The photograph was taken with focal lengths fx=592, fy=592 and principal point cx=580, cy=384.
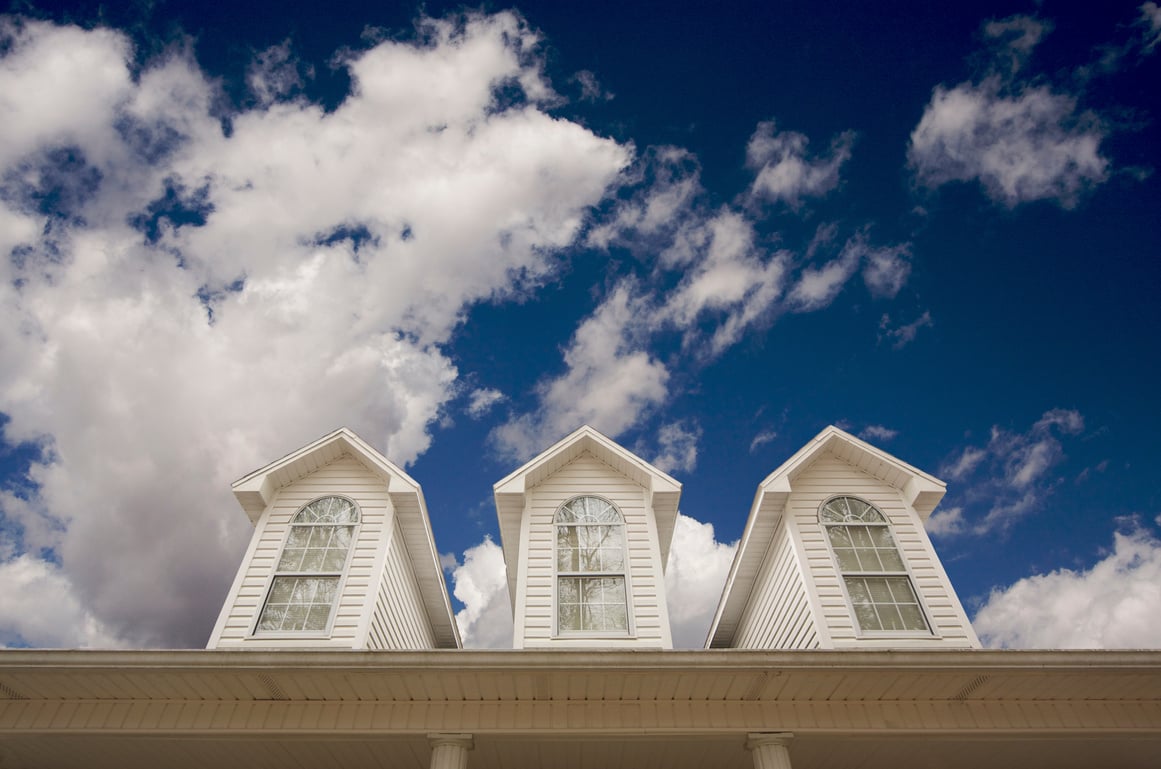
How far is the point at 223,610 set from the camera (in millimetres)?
8305

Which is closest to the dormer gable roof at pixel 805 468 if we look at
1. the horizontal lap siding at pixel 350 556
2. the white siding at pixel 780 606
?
the white siding at pixel 780 606

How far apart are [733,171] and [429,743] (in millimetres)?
17316

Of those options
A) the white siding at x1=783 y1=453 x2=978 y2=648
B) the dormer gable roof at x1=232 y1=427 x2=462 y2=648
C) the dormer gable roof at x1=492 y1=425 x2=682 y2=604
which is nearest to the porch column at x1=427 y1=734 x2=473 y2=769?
the dormer gable roof at x1=492 y1=425 x2=682 y2=604

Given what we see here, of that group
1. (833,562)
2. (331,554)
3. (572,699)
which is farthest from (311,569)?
(833,562)

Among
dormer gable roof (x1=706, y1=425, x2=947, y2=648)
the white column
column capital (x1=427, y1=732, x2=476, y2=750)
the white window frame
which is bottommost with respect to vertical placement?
the white column

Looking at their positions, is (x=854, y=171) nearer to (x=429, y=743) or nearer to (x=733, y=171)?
(x=733, y=171)

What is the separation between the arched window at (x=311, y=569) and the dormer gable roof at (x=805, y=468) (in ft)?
21.5

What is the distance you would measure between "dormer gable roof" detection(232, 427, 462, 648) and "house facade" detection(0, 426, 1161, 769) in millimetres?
70

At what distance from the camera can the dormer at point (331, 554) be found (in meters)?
8.27

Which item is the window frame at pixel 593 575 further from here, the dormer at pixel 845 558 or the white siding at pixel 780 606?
the white siding at pixel 780 606

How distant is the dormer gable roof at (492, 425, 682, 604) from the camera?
9.61 m

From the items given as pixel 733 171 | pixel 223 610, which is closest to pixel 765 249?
pixel 733 171

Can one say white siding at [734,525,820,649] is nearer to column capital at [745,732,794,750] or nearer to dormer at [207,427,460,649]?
column capital at [745,732,794,750]

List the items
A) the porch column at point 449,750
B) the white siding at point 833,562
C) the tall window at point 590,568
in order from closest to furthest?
the porch column at point 449,750 → the white siding at point 833,562 → the tall window at point 590,568
